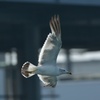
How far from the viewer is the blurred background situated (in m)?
32.5

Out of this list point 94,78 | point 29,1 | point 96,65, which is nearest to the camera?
point 29,1

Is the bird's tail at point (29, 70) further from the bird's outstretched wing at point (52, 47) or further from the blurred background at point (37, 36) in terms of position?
the blurred background at point (37, 36)

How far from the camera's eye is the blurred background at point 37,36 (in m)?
32.5

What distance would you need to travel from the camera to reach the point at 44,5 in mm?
32062

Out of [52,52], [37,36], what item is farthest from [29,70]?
[37,36]

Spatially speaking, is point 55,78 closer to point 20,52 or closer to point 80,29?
point 80,29

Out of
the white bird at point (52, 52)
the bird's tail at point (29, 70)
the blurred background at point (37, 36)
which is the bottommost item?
the bird's tail at point (29, 70)

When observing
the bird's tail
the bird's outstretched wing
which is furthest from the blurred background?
the bird's tail

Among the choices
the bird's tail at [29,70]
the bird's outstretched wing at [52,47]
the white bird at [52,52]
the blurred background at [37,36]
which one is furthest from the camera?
the blurred background at [37,36]

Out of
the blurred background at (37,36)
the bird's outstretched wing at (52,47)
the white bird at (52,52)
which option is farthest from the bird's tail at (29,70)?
the blurred background at (37,36)

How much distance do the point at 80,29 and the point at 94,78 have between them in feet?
63.0

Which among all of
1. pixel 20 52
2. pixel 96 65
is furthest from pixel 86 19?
pixel 96 65

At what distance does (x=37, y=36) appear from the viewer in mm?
36719

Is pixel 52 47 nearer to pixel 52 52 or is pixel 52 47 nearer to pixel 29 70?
pixel 52 52
